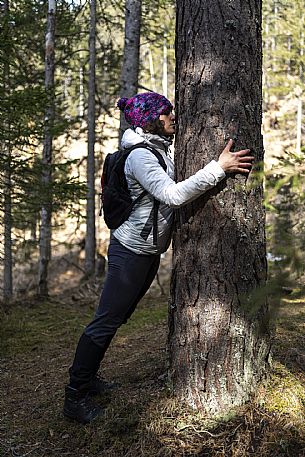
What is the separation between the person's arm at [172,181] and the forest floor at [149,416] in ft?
2.92

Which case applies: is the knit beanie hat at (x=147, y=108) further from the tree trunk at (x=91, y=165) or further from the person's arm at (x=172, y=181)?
the tree trunk at (x=91, y=165)

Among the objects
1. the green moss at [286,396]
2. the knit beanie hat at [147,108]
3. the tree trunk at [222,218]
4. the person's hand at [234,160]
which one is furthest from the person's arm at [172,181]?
the green moss at [286,396]

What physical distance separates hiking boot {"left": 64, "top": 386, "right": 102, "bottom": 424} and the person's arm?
168 cm

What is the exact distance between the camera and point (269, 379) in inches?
136

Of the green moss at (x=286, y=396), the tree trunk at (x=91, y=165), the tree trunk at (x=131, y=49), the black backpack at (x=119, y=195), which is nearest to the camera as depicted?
the green moss at (x=286, y=396)

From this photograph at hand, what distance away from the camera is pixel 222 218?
331 cm

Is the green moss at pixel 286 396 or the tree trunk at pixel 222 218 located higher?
the tree trunk at pixel 222 218

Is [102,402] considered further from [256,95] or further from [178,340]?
[256,95]

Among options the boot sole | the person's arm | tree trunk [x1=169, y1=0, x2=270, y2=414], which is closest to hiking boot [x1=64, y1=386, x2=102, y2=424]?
the boot sole

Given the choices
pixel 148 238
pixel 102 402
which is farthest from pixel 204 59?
pixel 102 402

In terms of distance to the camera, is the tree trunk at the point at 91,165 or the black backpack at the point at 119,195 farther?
the tree trunk at the point at 91,165

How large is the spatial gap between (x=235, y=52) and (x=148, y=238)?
1420mm

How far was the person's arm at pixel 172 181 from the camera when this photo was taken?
125 inches

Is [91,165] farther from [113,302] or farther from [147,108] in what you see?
[113,302]
